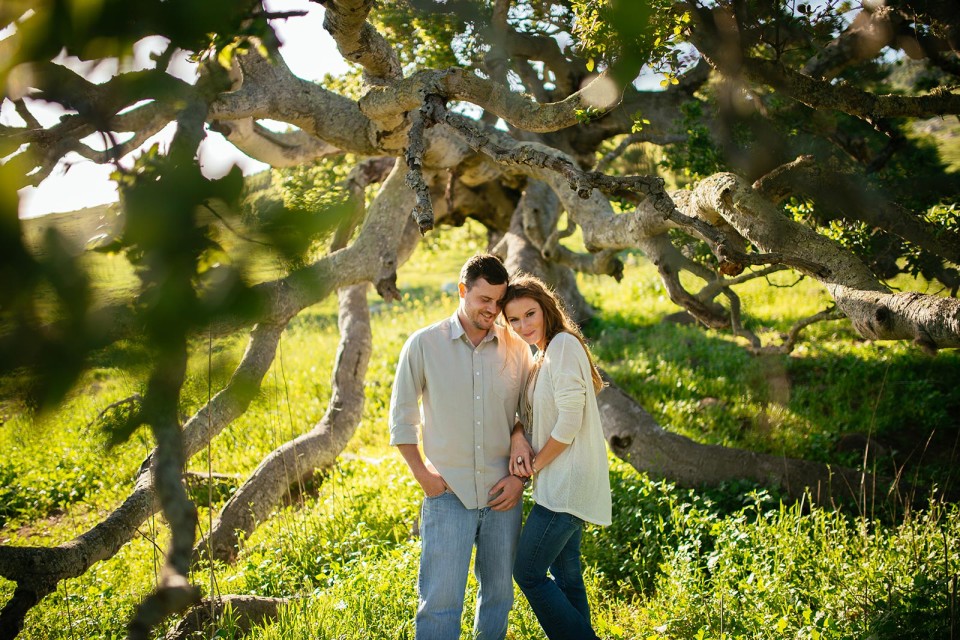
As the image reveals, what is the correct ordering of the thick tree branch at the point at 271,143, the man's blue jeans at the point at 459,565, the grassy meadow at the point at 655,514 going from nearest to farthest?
the man's blue jeans at the point at 459,565 → the grassy meadow at the point at 655,514 → the thick tree branch at the point at 271,143

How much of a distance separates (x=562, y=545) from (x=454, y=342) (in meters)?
1.12

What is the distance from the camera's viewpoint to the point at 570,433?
3264mm

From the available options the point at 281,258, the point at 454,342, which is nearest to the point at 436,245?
the point at 454,342

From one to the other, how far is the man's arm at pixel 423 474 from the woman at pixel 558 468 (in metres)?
0.37

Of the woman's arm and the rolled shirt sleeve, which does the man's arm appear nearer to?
the rolled shirt sleeve

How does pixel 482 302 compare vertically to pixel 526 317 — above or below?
above

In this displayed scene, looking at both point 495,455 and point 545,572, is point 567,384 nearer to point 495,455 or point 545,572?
point 495,455

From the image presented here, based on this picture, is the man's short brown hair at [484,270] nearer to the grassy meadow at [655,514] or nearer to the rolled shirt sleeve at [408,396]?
the rolled shirt sleeve at [408,396]

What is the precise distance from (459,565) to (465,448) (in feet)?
1.76

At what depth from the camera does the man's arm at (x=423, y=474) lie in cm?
325

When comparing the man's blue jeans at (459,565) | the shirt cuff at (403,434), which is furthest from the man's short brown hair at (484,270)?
the man's blue jeans at (459,565)

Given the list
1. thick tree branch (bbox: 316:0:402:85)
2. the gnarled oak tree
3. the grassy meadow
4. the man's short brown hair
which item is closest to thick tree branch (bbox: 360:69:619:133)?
the gnarled oak tree

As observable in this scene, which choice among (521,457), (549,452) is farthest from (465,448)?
(549,452)

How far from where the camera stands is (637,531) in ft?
17.1
